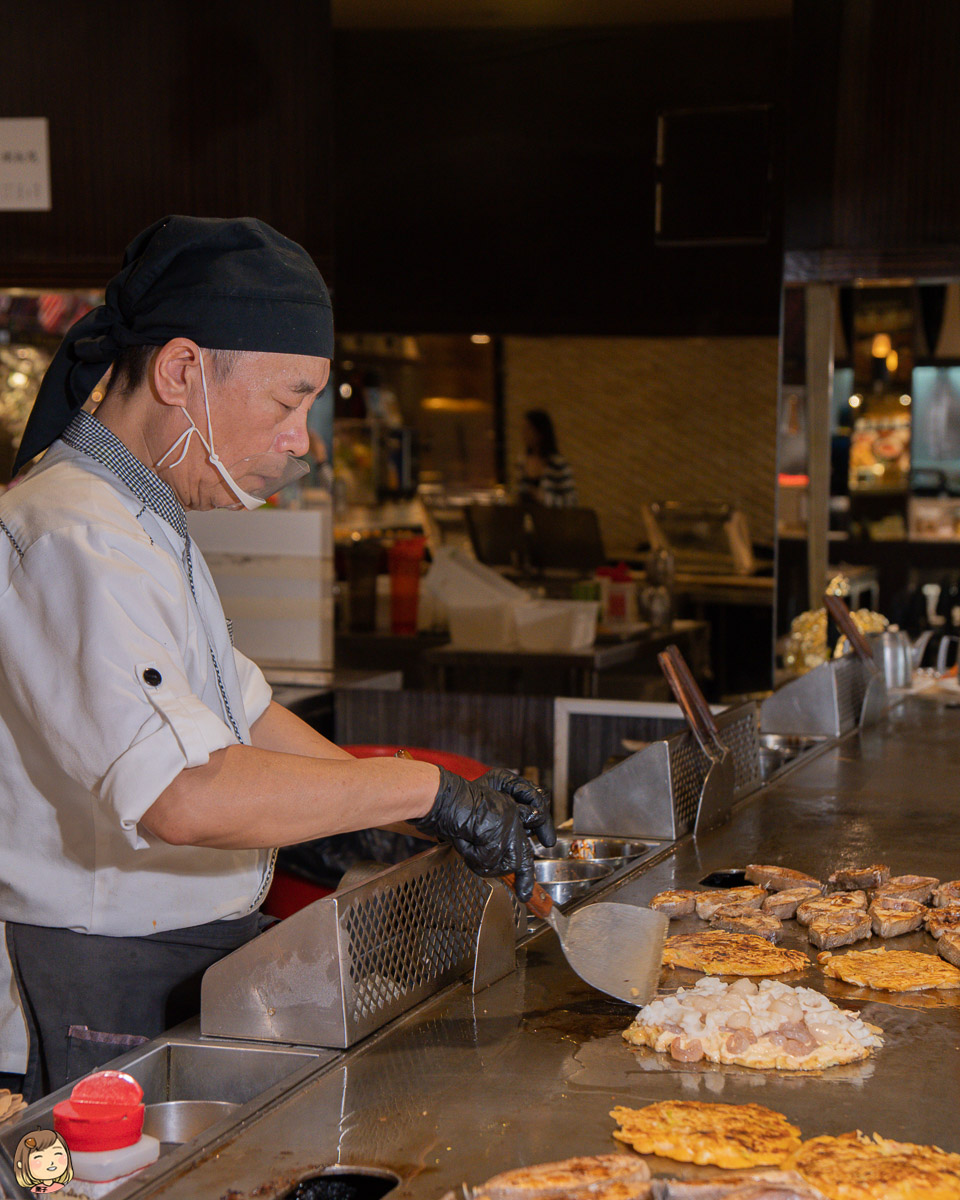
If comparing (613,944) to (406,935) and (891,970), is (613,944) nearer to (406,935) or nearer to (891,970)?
(406,935)

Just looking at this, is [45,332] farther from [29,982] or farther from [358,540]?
[29,982]

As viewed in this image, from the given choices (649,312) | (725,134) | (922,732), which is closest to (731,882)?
(922,732)

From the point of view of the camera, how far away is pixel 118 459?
156 cm

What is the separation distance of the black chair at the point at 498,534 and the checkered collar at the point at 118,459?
5.66 meters

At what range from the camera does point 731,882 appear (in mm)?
2045

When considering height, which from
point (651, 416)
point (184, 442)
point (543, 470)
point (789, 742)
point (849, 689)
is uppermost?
point (651, 416)

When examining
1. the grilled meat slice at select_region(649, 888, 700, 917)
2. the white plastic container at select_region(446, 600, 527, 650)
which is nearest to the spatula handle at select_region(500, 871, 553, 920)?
the grilled meat slice at select_region(649, 888, 700, 917)

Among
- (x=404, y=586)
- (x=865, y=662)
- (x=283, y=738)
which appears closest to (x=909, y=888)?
(x=283, y=738)

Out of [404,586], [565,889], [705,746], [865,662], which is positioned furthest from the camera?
[404,586]

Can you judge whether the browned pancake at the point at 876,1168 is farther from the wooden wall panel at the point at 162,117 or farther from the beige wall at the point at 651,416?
the beige wall at the point at 651,416

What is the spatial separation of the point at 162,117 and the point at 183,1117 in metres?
4.05

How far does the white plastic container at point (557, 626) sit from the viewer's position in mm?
5254

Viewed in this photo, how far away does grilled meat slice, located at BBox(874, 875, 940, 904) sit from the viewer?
1.87m

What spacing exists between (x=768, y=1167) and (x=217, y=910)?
766 millimetres
